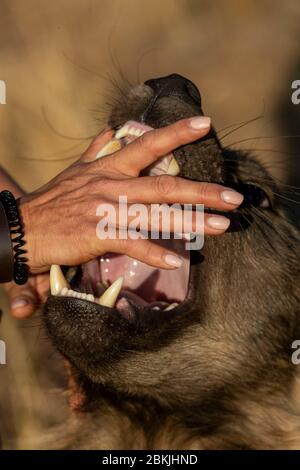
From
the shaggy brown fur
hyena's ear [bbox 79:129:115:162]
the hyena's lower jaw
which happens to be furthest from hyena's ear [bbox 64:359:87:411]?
hyena's ear [bbox 79:129:115:162]

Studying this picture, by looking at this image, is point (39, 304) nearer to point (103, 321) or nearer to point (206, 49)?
point (103, 321)

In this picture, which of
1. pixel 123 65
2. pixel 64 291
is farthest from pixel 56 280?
pixel 123 65

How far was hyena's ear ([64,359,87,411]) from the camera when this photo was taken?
4.19m

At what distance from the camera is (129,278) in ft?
13.5

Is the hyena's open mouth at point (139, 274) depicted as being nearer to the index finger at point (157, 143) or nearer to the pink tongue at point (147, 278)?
the pink tongue at point (147, 278)

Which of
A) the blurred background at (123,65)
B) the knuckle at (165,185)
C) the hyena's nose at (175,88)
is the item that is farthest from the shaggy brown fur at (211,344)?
the blurred background at (123,65)

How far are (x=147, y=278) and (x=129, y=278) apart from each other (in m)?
0.09

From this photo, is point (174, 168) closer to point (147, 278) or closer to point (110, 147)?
point (110, 147)

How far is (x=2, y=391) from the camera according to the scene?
5969 mm

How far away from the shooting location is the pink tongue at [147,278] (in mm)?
4121

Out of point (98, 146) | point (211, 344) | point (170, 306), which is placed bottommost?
point (211, 344)

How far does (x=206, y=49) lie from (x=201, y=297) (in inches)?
207

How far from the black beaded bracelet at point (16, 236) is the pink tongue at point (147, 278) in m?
0.48

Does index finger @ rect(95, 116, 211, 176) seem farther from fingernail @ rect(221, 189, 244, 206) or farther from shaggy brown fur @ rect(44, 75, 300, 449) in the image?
shaggy brown fur @ rect(44, 75, 300, 449)
